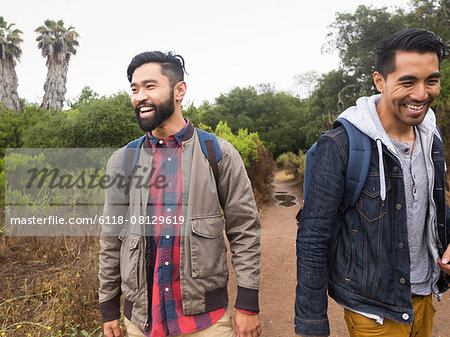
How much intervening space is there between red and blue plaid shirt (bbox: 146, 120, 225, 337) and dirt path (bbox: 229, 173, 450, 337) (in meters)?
2.17

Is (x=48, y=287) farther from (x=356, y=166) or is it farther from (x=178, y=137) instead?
(x=356, y=166)

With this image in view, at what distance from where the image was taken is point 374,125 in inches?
58.7

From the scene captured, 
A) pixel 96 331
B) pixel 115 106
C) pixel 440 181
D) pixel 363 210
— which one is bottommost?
pixel 96 331

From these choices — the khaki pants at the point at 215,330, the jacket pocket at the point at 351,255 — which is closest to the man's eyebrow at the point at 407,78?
the jacket pocket at the point at 351,255

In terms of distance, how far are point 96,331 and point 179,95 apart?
254 cm

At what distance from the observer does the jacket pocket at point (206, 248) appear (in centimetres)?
169

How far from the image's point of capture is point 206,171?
1772mm

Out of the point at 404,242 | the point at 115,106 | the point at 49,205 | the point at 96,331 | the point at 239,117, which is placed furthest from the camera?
the point at 239,117

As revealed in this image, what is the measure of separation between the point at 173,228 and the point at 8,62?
26.7 meters

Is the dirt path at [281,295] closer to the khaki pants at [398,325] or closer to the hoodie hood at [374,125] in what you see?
the khaki pants at [398,325]

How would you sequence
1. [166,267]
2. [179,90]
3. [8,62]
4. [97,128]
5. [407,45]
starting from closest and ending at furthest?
1. [407,45]
2. [166,267]
3. [179,90]
4. [97,128]
5. [8,62]

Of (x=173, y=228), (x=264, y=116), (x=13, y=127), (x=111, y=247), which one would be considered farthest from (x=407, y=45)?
(x=264, y=116)

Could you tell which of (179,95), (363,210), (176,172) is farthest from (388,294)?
(179,95)

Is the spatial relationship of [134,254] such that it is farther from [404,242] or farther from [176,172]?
[404,242]
